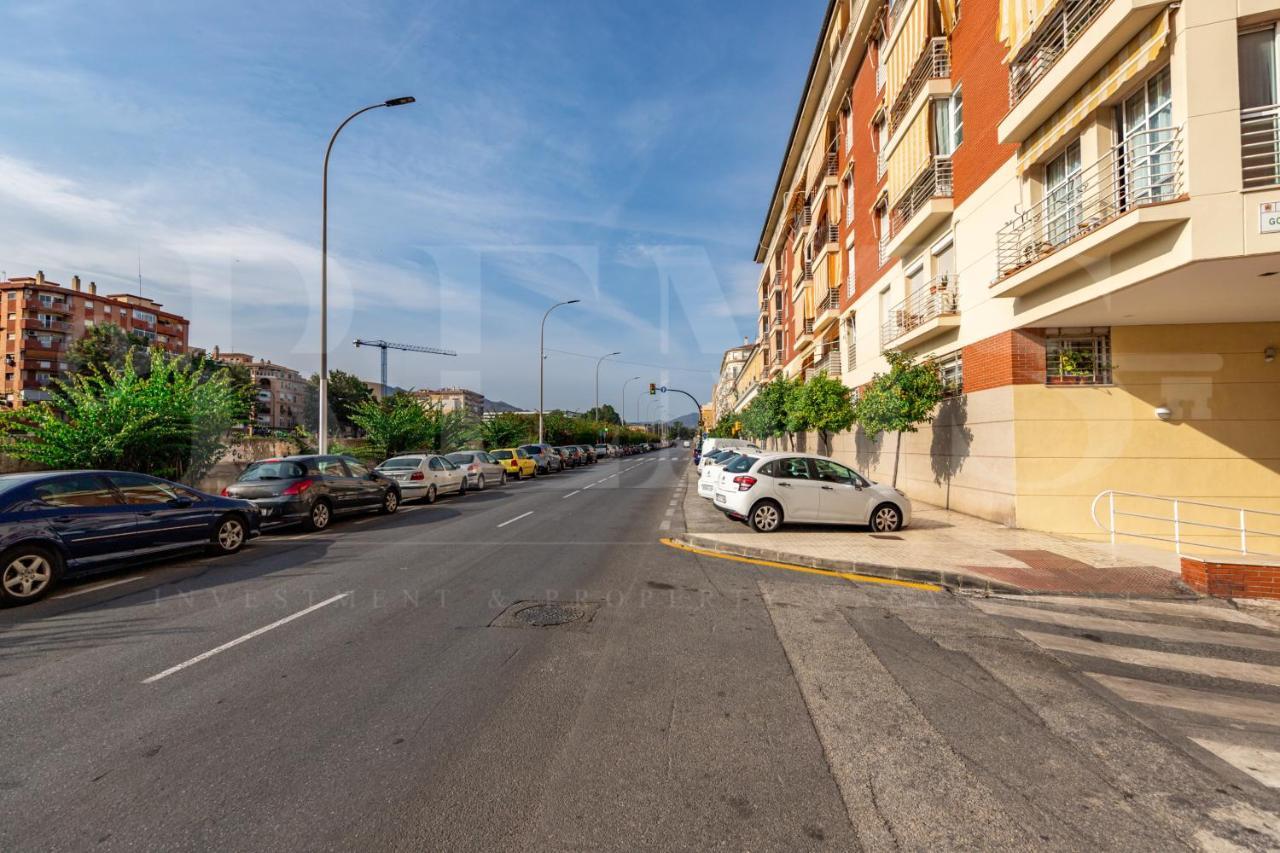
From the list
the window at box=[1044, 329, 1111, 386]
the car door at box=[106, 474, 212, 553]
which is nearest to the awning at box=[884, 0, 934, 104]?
the window at box=[1044, 329, 1111, 386]

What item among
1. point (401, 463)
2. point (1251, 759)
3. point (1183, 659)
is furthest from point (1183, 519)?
point (401, 463)

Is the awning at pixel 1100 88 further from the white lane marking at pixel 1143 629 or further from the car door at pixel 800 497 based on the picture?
the white lane marking at pixel 1143 629

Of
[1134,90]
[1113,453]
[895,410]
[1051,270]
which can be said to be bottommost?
[1113,453]

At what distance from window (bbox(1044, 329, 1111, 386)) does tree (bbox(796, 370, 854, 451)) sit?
28.0 feet

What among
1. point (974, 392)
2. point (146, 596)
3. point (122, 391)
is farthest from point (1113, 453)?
point (122, 391)

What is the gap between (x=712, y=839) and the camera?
8.51 feet

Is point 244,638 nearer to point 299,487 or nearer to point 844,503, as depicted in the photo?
point 299,487

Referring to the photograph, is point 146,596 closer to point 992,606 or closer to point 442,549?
point 442,549

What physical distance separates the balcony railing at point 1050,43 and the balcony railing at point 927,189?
9.93ft

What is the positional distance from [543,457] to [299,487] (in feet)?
69.7

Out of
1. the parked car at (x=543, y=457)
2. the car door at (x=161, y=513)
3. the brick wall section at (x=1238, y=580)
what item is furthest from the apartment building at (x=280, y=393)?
the brick wall section at (x=1238, y=580)

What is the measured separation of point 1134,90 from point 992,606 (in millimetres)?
8492

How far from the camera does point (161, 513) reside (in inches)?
325

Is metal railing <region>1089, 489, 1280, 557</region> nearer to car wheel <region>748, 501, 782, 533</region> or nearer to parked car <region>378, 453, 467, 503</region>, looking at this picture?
car wheel <region>748, 501, 782, 533</region>
